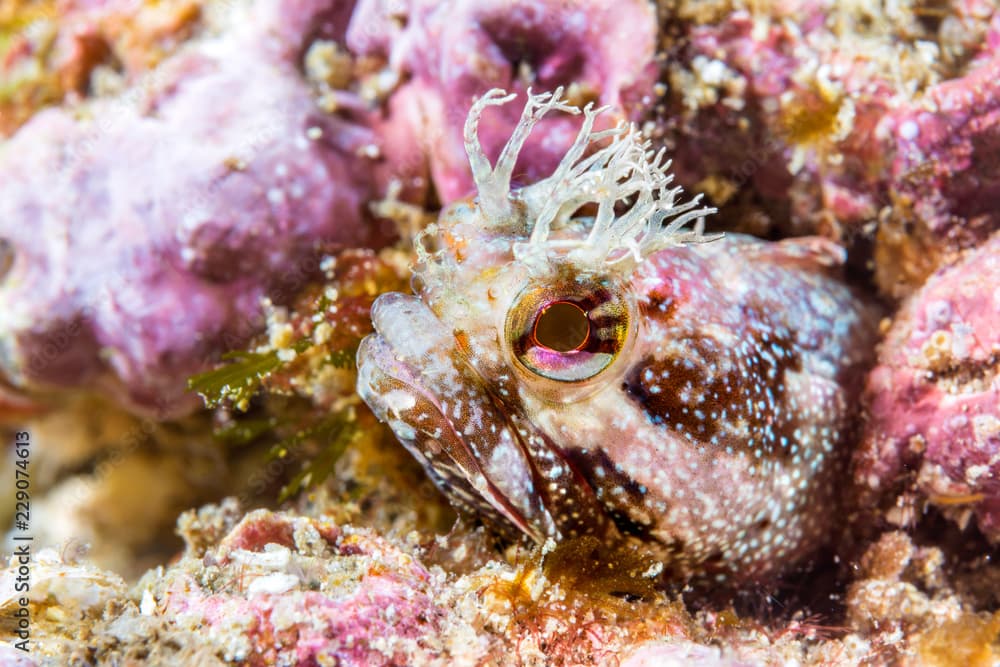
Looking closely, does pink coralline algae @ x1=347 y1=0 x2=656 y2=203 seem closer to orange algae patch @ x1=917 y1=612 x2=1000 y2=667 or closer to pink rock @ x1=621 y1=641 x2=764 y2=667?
pink rock @ x1=621 y1=641 x2=764 y2=667

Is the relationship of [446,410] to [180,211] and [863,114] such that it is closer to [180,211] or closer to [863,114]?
[180,211]

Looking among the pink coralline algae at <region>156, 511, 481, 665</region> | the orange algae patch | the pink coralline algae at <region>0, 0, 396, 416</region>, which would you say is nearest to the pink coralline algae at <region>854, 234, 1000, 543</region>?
the orange algae patch

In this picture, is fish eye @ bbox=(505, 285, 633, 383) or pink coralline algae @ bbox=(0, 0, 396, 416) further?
pink coralline algae @ bbox=(0, 0, 396, 416)

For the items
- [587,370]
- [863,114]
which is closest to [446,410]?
[587,370]

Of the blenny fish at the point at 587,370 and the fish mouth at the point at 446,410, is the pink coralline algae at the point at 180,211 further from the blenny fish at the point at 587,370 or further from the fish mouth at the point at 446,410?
the fish mouth at the point at 446,410

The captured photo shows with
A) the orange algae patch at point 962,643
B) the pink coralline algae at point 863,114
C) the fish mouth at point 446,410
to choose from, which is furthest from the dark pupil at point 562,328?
the orange algae patch at point 962,643

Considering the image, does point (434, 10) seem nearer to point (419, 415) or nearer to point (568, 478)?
point (419, 415)

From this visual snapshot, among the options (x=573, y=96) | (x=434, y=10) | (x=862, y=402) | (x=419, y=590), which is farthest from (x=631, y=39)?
(x=419, y=590)
